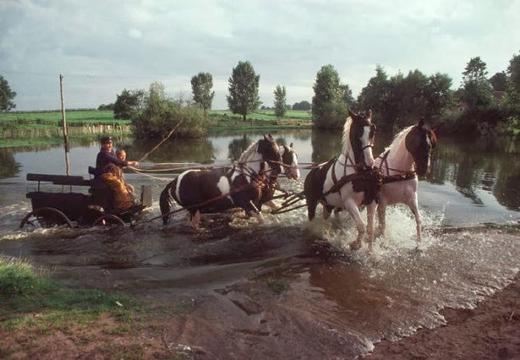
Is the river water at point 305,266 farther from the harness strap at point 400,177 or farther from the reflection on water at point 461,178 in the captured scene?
the harness strap at point 400,177

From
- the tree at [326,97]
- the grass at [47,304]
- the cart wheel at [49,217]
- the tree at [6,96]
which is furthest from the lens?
the tree at [6,96]

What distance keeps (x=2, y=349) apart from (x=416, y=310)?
5016mm

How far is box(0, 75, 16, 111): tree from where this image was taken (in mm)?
95287

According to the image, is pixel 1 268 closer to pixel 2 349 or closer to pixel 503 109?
pixel 2 349

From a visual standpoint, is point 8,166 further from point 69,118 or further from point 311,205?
point 69,118

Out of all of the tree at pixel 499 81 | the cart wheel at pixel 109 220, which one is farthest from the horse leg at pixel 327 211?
the tree at pixel 499 81

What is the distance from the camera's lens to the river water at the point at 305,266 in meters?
5.26

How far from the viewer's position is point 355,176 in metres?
7.55

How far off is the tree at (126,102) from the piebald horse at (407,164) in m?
60.7

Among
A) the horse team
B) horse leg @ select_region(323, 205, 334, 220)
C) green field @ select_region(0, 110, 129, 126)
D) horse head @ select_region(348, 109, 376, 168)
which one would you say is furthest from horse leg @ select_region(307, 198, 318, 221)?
green field @ select_region(0, 110, 129, 126)

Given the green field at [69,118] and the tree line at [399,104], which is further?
the green field at [69,118]

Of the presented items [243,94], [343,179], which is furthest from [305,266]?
[243,94]

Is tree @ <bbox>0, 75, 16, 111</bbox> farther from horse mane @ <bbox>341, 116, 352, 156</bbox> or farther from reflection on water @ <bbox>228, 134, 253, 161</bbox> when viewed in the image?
horse mane @ <bbox>341, 116, 352, 156</bbox>

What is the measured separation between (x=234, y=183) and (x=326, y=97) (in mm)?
78630
